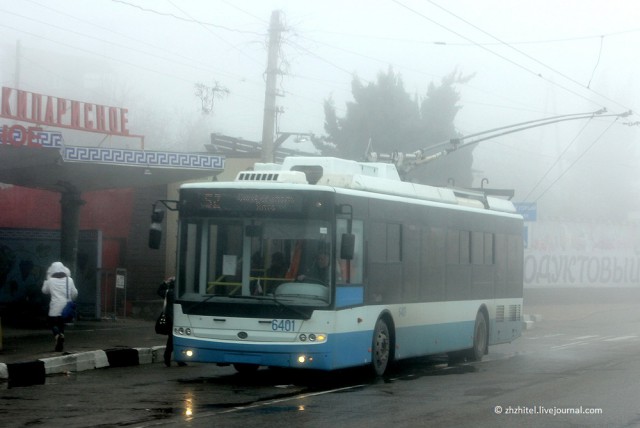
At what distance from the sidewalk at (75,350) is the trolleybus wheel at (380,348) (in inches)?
184

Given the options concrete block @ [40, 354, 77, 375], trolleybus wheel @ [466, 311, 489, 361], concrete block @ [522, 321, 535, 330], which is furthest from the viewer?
concrete block @ [522, 321, 535, 330]

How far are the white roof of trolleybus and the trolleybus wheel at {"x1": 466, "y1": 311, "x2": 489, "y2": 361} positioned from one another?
2.29 metres

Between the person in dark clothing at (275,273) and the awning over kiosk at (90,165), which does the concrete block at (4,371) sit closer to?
the person in dark clothing at (275,273)

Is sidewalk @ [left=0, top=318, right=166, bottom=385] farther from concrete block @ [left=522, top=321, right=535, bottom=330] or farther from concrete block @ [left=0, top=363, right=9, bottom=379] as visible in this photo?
concrete block @ [left=522, top=321, right=535, bottom=330]

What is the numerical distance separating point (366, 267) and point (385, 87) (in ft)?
140

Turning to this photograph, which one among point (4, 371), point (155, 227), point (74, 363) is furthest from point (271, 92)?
point (4, 371)

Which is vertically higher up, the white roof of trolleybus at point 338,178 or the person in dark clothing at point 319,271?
the white roof of trolleybus at point 338,178

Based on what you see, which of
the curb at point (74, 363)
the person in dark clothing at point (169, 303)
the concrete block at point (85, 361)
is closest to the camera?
the curb at point (74, 363)

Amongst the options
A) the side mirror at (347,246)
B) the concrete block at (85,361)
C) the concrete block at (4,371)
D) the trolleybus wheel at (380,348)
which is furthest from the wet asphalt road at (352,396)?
the side mirror at (347,246)

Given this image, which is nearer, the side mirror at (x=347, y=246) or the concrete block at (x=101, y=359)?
the side mirror at (x=347, y=246)

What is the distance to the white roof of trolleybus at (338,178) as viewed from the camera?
15.0 meters

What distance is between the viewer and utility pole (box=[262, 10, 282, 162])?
84.5ft

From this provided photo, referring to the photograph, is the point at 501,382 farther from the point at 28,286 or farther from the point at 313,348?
the point at 28,286

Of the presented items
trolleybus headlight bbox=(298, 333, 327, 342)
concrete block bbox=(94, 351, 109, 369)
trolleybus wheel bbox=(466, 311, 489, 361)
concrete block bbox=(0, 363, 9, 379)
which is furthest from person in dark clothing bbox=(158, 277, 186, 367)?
trolleybus wheel bbox=(466, 311, 489, 361)
